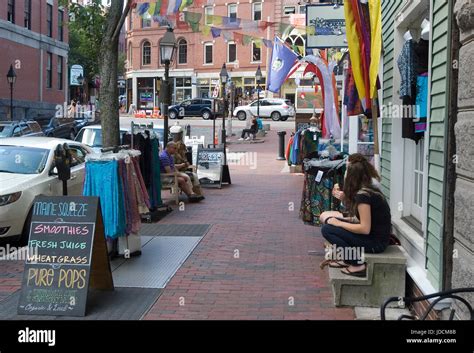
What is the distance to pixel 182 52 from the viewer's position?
5547cm

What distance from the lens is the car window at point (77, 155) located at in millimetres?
10492

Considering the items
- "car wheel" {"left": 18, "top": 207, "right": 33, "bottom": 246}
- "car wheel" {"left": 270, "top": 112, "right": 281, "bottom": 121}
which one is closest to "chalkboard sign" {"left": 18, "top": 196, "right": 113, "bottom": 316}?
"car wheel" {"left": 18, "top": 207, "right": 33, "bottom": 246}

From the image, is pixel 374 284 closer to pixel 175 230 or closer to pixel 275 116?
pixel 175 230

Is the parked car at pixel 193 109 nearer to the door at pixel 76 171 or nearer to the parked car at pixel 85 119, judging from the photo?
the parked car at pixel 85 119

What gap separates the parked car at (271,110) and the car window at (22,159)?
105 ft

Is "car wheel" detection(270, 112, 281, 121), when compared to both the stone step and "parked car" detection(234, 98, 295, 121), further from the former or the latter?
the stone step

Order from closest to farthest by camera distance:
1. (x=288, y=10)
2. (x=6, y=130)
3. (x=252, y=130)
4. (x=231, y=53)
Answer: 1. (x=6, y=130)
2. (x=252, y=130)
3. (x=288, y=10)
4. (x=231, y=53)

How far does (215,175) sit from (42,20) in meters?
28.1

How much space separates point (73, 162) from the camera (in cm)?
1041

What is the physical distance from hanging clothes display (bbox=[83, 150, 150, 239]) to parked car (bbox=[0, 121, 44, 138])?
40.9 feet

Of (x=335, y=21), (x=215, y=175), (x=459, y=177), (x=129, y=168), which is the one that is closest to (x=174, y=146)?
(x=215, y=175)

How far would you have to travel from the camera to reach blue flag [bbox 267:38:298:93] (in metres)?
14.6

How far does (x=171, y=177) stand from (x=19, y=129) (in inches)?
381

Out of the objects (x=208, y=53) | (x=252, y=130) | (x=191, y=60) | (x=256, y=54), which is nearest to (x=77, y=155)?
(x=252, y=130)
